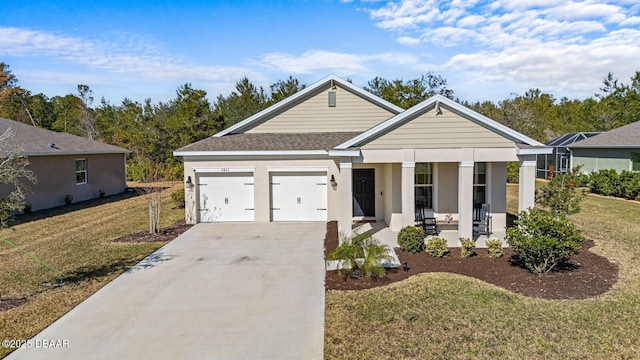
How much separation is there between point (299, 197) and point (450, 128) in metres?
6.72

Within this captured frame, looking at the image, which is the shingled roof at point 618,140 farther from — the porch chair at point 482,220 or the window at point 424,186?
the window at point 424,186

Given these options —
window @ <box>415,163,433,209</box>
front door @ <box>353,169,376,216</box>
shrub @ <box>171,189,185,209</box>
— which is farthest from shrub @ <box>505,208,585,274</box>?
shrub @ <box>171,189,185,209</box>

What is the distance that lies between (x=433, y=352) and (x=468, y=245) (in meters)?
5.40

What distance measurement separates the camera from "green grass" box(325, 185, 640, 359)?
6020mm

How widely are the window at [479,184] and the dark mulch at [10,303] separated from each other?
12.9 m

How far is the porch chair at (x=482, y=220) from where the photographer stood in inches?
518

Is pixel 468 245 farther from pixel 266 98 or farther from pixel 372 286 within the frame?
pixel 266 98

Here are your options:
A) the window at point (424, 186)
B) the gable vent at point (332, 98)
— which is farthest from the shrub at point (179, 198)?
the window at point (424, 186)

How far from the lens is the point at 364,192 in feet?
54.0

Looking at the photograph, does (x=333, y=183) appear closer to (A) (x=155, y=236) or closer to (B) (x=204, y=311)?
(A) (x=155, y=236)

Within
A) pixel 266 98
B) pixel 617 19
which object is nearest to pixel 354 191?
pixel 617 19

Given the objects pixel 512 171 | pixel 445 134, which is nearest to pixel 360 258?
pixel 445 134

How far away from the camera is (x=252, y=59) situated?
27.3m

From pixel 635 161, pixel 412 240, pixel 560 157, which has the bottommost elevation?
pixel 412 240
